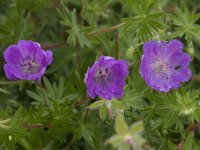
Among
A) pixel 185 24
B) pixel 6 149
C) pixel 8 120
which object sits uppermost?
pixel 185 24

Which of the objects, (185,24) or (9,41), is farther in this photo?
(9,41)

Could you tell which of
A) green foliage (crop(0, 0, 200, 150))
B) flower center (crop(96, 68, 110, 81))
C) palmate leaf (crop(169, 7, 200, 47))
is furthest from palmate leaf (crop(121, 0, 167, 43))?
flower center (crop(96, 68, 110, 81))

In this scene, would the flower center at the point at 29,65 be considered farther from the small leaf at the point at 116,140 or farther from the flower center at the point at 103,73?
the small leaf at the point at 116,140

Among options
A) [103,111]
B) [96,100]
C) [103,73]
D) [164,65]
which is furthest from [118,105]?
[96,100]

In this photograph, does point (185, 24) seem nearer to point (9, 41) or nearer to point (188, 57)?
point (188, 57)

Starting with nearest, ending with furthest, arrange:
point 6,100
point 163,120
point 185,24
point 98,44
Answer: point 163,120, point 185,24, point 6,100, point 98,44

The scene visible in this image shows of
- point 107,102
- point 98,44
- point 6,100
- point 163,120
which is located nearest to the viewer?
point 107,102

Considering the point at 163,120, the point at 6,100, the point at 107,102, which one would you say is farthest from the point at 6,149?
the point at 163,120

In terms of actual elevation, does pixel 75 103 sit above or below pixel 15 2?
below

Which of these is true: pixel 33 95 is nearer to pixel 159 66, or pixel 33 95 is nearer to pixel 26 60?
pixel 26 60

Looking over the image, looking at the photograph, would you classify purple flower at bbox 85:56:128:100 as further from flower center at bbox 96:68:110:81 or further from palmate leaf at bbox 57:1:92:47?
palmate leaf at bbox 57:1:92:47
